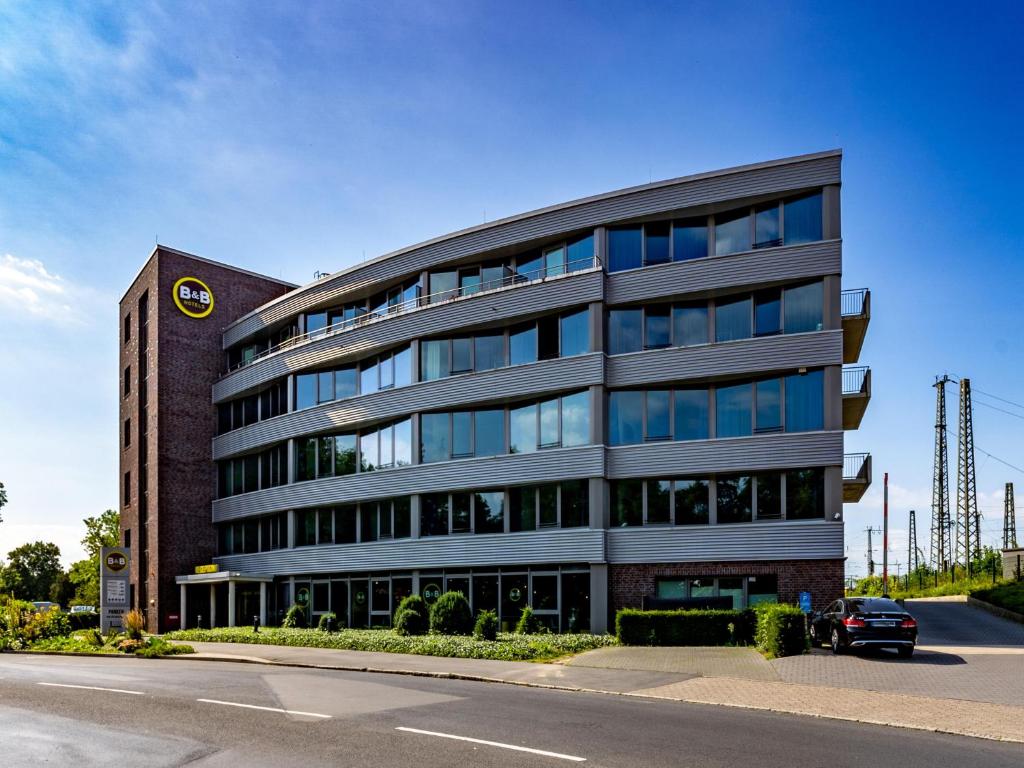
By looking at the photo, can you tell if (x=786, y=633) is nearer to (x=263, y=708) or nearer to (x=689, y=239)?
(x=263, y=708)

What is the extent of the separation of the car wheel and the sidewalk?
2077 mm

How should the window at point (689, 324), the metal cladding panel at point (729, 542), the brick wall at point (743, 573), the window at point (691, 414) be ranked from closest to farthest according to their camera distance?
the brick wall at point (743, 573), the metal cladding panel at point (729, 542), the window at point (691, 414), the window at point (689, 324)

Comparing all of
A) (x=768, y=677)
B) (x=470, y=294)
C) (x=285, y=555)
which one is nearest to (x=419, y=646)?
(x=768, y=677)

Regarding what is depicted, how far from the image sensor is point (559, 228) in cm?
3306

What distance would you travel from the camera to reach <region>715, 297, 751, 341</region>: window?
3009 cm

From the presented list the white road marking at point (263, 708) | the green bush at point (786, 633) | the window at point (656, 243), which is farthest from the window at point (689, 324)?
the white road marking at point (263, 708)

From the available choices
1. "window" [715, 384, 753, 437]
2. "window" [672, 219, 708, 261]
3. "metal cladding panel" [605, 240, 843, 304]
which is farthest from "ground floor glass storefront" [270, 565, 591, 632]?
"window" [672, 219, 708, 261]

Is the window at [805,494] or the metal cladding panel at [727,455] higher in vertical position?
the metal cladding panel at [727,455]

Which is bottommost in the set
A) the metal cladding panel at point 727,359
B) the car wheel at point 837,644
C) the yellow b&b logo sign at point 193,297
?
the car wheel at point 837,644

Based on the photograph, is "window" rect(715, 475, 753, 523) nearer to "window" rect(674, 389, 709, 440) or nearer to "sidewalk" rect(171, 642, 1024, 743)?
"window" rect(674, 389, 709, 440)

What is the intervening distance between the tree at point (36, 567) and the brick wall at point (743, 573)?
11562 cm

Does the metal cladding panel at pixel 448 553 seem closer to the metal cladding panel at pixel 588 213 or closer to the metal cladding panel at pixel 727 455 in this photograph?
the metal cladding panel at pixel 727 455

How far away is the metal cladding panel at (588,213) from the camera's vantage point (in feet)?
96.2

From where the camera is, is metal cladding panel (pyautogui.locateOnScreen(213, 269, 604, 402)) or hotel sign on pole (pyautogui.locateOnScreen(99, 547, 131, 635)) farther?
hotel sign on pole (pyautogui.locateOnScreen(99, 547, 131, 635))
